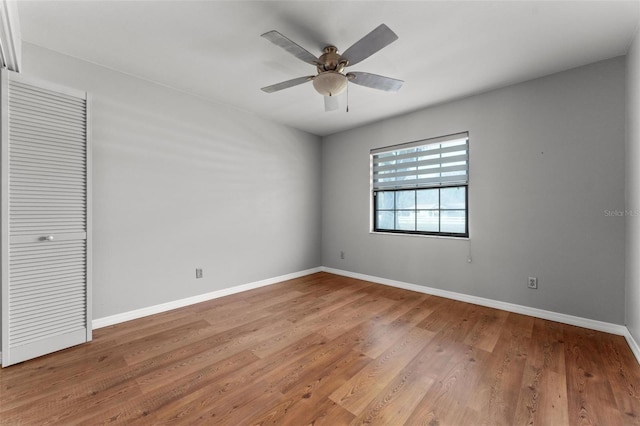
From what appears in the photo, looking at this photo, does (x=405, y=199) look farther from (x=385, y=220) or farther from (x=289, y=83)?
(x=289, y=83)

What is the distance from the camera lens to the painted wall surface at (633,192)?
2.04m

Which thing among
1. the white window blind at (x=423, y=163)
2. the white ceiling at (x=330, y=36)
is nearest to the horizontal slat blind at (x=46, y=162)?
the white ceiling at (x=330, y=36)

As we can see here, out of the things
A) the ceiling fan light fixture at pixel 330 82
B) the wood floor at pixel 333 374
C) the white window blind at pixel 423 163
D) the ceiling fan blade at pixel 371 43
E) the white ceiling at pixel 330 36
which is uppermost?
the white ceiling at pixel 330 36

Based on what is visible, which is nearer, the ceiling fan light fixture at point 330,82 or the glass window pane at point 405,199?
the ceiling fan light fixture at point 330,82

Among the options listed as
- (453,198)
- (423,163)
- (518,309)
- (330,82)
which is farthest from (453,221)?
(330,82)

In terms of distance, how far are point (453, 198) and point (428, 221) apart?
466 millimetres

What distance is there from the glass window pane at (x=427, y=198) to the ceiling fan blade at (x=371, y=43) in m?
2.27

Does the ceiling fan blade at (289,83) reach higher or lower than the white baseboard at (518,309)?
higher

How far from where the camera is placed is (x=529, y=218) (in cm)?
285

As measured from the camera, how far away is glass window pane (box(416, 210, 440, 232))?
12.0 ft

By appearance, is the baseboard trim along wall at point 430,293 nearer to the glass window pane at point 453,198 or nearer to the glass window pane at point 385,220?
the glass window pane at point 385,220

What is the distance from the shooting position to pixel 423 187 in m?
3.74

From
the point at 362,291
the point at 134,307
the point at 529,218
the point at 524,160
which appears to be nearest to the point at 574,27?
the point at 524,160

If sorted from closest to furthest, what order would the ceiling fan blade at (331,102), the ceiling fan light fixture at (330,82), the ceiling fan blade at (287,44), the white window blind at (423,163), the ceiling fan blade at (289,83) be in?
the ceiling fan blade at (287,44)
the ceiling fan light fixture at (330,82)
the ceiling fan blade at (289,83)
the ceiling fan blade at (331,102)
the white window blind at (423,163)
